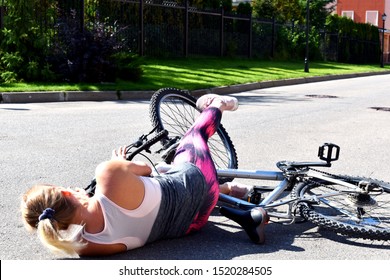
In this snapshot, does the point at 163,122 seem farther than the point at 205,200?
Yes

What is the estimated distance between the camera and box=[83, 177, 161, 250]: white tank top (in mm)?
3686

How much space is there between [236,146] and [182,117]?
2.16m

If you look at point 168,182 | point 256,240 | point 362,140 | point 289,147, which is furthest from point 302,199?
point 362,140

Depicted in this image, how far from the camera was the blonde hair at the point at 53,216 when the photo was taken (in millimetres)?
3418

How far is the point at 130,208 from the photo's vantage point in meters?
3.75

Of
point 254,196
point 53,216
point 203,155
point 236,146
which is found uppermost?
point 203,155

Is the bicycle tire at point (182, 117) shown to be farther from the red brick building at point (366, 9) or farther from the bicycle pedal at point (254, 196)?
the red brick building at point (366, 9)

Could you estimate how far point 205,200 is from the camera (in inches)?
168

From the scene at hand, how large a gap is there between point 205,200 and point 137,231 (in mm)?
577

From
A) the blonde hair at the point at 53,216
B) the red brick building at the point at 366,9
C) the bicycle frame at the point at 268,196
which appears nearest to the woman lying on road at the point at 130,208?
the blonde hair at the point at 53,216

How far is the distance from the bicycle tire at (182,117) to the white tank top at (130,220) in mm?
1722

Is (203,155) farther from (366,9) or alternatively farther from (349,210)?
(366,9)

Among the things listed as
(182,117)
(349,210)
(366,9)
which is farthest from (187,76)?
(366,9)

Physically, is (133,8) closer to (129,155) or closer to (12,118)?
(12,118)
